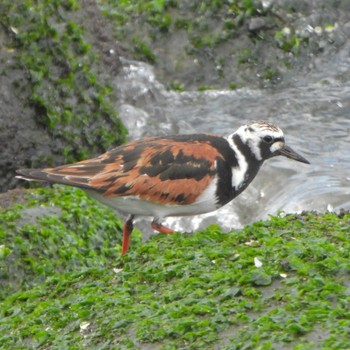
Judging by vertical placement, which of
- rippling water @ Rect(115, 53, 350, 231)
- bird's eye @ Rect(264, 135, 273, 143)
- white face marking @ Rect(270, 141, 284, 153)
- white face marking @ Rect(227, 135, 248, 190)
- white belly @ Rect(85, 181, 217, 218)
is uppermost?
bird's eye @ Rect(264, 135, 273, 143)

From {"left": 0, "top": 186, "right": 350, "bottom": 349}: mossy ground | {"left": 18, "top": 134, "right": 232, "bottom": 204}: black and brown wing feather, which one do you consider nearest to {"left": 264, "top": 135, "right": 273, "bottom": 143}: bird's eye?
{"left": 18, "top": 134, "right": 232, "bottom": 204}: black and brown wing feather

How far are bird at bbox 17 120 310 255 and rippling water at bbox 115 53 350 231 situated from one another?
243 cm

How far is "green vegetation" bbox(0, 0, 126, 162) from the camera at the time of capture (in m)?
10.5

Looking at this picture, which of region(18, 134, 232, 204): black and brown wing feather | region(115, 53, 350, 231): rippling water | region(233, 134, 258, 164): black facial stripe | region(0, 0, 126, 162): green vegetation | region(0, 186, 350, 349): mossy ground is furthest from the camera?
region(115, 53, 350, 231): rippling water

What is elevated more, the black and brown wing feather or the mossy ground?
the black and brown wing feather

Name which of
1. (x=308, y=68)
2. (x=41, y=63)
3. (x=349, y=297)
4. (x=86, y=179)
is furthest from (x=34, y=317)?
(x=308, y=68)

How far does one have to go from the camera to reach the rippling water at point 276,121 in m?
10.8

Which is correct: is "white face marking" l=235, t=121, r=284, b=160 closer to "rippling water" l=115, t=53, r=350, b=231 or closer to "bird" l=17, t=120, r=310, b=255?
"bird" l=17, t=120, r=310, b=255

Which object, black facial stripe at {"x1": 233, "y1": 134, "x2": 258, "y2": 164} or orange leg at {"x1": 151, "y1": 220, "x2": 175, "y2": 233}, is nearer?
orange leg at {"x1": 151, "y1": 220, "x2": 175, "y2": 233}

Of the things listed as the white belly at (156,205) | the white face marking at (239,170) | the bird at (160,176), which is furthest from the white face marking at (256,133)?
the white belly at (156,205)

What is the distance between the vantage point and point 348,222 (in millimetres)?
7234

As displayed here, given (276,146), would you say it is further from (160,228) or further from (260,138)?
(160,228)

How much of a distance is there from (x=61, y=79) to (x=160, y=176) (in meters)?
3.28

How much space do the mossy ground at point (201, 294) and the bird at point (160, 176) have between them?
0.32 metres
